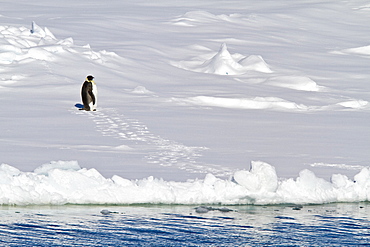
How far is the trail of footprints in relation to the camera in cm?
823

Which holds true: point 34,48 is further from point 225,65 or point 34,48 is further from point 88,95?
point 88,95

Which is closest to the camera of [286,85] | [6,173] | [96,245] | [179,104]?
[96,245]

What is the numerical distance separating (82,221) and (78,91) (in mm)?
8161

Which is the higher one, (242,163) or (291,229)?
(242,163)

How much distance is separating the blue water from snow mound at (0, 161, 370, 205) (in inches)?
3.6

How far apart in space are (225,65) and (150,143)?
8.93 m

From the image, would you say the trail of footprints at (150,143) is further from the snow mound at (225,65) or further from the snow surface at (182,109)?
the snow mound at (225,65)

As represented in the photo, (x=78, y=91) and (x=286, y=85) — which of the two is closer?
(x=78, y=91)

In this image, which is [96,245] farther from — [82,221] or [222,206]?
[222,206]

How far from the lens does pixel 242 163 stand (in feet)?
27.8

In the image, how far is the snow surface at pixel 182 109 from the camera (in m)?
7.10

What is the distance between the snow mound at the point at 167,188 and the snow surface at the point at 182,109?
12 millimetres

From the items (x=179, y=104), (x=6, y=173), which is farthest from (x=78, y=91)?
(x=6, y=173)

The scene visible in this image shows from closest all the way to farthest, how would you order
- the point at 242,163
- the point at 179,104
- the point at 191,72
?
the point at 242,163, the point at 179,104, the point at 191,72
